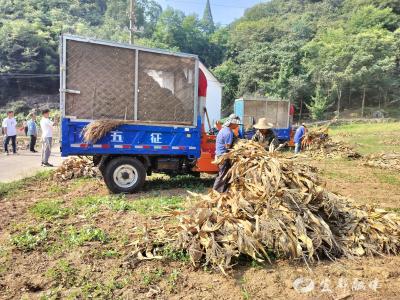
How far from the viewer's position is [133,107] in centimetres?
743

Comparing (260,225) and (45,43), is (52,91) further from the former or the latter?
(260,225)

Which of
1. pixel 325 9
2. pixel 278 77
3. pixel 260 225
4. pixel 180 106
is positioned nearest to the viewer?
pixel 260 225

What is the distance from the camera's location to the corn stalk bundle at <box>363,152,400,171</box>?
12.3 meters

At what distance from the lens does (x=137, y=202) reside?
6676 millimetres

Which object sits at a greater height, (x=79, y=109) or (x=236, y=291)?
(x=79, y=109)

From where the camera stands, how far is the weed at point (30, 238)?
4578mm

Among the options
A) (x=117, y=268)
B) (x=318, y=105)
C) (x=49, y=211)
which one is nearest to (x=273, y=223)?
(x=117, y=268)

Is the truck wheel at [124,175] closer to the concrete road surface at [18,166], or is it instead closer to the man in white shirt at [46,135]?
the concrete road surface at [18,166]

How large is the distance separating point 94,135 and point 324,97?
35.4 m

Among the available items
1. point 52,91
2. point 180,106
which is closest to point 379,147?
point 180,106

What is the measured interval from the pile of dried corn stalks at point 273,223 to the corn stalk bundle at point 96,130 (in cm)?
276

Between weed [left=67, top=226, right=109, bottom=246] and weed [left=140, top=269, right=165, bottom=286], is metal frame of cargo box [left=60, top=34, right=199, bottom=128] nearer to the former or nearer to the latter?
weed [left=67, top=226, right=109, bottom=246]

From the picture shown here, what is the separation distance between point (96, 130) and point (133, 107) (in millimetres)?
924

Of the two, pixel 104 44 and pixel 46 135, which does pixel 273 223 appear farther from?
pixel 46 135
